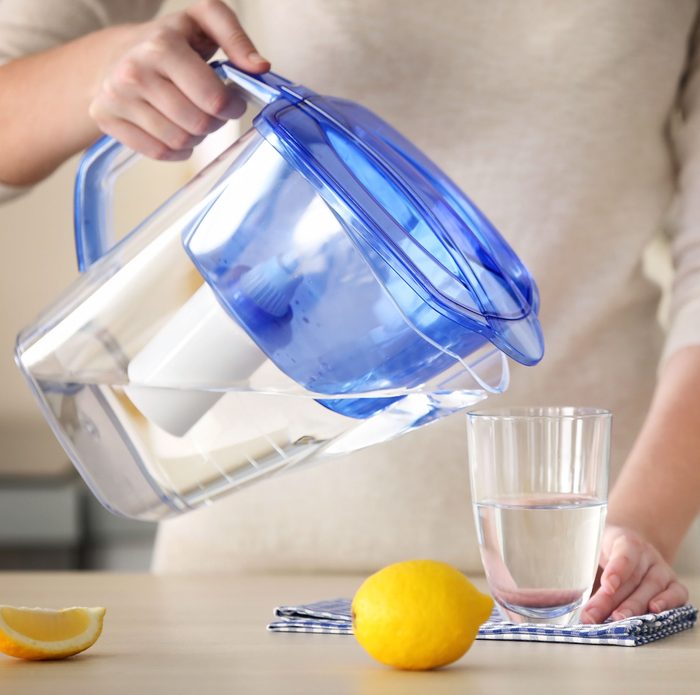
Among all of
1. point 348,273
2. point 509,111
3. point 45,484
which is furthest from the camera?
point 45,484

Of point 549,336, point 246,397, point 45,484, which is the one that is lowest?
point 45,484

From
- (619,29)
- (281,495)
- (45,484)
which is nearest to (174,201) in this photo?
(281,495)

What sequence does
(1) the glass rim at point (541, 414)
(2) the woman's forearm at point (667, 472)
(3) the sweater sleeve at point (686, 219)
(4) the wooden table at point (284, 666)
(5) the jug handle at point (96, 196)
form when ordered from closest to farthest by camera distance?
(4) the wooden table at point (284, 666) < (1) the glass rim at point (541, 414) < (5) the jug handle at point (96, 196) < (2) the woman's forearm at point (667, 472) < (3) the sweater sleeve at point (686, 219)

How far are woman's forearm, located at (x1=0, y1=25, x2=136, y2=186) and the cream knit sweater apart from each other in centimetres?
22

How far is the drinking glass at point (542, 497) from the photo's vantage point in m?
0.62

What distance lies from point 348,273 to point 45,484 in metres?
1.47

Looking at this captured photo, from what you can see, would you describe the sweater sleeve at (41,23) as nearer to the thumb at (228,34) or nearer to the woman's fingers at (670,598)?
the thumb at (228,34)

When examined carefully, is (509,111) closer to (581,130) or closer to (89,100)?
(581,130)

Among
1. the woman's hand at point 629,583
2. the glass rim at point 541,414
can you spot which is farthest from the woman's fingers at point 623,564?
the glass rim at point 541,414

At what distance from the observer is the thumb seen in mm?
682

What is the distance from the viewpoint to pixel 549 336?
105 cm

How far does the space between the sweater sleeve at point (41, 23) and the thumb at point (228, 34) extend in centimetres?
31

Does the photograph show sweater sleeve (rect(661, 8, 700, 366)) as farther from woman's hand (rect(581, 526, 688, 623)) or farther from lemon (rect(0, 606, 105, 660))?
lemon (rect(0, 606, 105, 660))

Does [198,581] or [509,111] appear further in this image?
[509,111]
